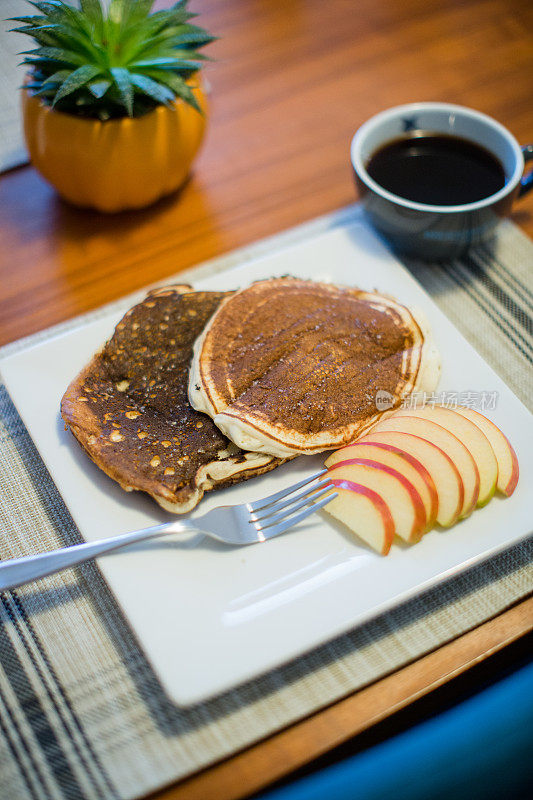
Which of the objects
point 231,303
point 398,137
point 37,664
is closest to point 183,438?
point 231,303

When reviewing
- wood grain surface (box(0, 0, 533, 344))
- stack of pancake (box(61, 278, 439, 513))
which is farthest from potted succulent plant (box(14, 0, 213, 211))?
stack of pancake (box(61, 278, 439, 513))

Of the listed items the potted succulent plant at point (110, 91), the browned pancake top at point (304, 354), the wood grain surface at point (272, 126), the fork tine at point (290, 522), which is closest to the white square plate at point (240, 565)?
the fork tine at point (290, 522)

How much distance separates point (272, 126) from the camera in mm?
2055

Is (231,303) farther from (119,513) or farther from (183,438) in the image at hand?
(119,513)

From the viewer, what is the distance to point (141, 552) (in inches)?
47.9

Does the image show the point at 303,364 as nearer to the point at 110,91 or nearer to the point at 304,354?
the point at 304,354

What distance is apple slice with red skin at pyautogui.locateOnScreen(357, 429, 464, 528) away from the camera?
124cm

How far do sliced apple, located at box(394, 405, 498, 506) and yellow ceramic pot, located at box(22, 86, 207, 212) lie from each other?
872 millimetres

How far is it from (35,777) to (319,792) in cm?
47

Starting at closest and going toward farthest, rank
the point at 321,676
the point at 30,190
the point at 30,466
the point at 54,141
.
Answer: the point at 321,676 → the point at 30,466 → the point at 54,141 → the point at 30,190

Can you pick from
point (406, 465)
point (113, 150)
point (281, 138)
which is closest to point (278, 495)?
point (406, 465)

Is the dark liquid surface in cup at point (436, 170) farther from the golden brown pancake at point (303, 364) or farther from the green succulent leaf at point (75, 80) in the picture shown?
the green succulent leaf at point (75, 80)

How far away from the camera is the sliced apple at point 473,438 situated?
1271 millimetres

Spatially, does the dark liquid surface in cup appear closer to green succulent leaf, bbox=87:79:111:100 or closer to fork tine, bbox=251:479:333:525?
green succulent leaf, bbox=87:79:111:100
